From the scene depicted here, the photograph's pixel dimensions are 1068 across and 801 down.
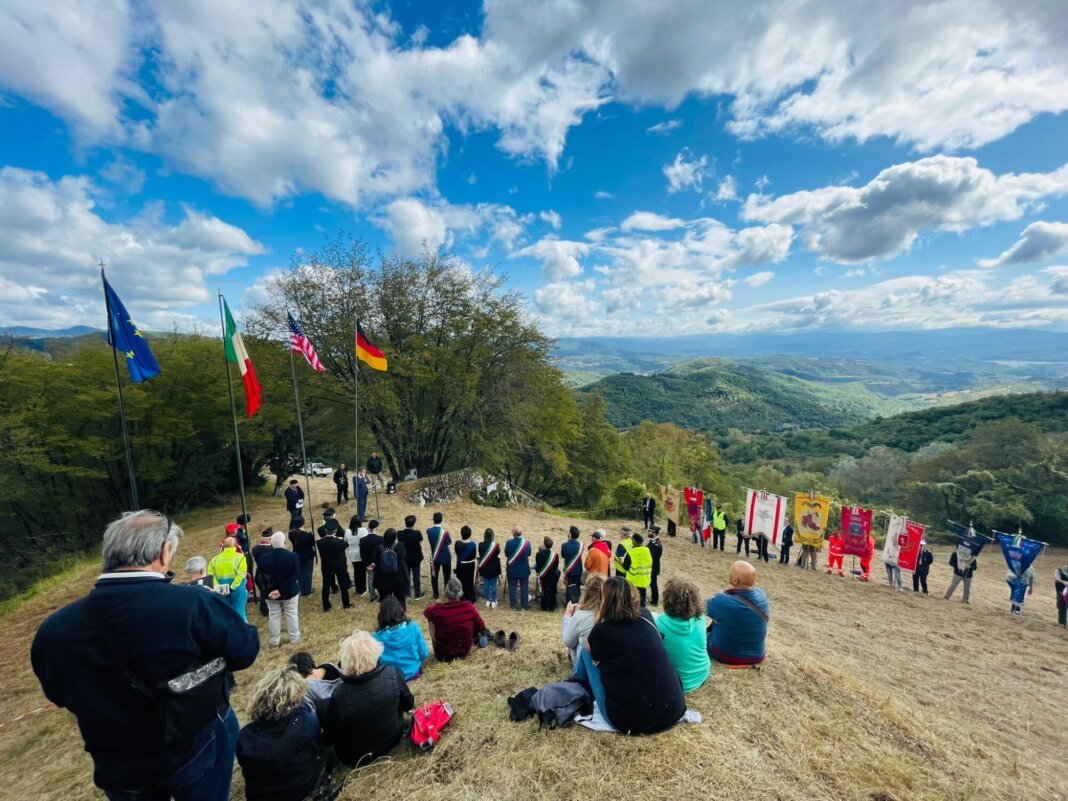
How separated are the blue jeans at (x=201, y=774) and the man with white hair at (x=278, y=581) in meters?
4.72

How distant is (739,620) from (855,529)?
1162 cm

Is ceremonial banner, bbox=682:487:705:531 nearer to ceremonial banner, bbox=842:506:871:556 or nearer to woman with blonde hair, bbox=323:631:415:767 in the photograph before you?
ceremonial banner, bbox=842:506:871:556

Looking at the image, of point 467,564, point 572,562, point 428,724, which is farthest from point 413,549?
point 428,724

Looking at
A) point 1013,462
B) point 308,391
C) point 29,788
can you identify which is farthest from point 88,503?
point 1013,462

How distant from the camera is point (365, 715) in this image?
12.6 ft

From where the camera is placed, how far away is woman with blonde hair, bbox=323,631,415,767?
3.80 metres

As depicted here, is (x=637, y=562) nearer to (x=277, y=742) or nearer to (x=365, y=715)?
(x=365, y=715)

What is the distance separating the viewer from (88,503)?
2183 centimetres

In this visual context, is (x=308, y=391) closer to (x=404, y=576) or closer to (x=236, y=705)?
(x=404, y=576)

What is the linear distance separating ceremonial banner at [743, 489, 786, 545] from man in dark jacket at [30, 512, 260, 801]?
15273 millimetres

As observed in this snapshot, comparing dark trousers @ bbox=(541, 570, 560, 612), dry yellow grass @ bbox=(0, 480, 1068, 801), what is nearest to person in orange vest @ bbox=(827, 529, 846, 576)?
dry yellow grass @ bbox=(0, 480, 1068, 801)

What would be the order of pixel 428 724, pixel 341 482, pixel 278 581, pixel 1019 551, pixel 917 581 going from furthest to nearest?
1. pixel 341 482
2. pixel 917 581
3. pixel 1019 551
4. pixel 278 581
5. pixel 428 724

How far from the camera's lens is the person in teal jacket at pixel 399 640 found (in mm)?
5098

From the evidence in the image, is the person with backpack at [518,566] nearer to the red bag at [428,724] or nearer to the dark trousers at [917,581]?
the red bag at [428,724]
